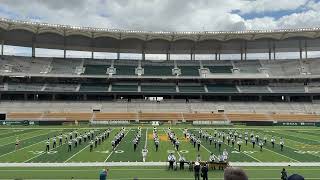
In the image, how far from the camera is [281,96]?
226ft

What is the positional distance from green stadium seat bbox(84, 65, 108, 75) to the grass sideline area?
51.3 meters

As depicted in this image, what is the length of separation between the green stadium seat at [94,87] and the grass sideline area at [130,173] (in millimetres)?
47800

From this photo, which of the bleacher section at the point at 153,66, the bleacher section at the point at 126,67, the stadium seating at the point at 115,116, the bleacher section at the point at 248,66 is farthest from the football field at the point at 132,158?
the bleacher section at the point at 248,66

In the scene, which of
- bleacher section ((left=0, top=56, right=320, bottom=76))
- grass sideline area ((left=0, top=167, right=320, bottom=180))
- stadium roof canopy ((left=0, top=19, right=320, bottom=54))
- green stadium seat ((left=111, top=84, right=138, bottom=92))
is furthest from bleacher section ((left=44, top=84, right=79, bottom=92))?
grass sideline area ((left=0, top=167, right=320, bottom=180))

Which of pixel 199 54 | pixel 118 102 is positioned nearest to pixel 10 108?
pixel 118 102

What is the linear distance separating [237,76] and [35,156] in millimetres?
51564

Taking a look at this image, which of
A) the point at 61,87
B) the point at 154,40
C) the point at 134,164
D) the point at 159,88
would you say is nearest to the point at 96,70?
the point at 61,87

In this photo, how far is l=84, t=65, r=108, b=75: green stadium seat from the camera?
228 feet

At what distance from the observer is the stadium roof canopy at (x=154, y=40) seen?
208ft

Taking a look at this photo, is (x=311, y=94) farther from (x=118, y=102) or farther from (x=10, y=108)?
(x=10, y=108)

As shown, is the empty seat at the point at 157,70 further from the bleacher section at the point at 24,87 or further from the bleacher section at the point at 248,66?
the bleacher section at the point at 24,87

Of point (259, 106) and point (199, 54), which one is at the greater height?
point (199, 54)

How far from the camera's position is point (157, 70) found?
72500 mm

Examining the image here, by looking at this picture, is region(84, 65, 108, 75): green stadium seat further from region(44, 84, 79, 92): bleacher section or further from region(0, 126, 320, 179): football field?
region(0, 126, 320, 179): football field
